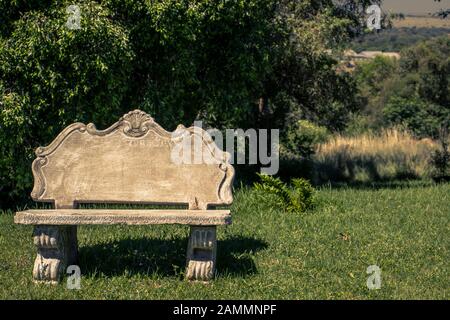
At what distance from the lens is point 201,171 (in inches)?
265

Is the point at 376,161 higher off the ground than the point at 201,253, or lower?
lower

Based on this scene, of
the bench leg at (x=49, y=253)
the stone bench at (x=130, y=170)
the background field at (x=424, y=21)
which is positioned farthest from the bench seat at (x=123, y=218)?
the background field at (x=424, y=21)

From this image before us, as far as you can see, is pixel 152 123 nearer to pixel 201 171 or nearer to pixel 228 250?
pixel 201 171

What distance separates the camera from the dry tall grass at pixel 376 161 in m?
17.1

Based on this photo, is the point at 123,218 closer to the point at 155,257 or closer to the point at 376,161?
the point at 155,257

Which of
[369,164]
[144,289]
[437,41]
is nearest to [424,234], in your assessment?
[144,289]

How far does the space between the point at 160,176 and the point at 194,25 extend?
18.8 ft

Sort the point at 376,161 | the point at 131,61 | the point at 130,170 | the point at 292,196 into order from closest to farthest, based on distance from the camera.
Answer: the point at 130,170 → the point at 292,196 → the point at 131,61 → the point at 376,161

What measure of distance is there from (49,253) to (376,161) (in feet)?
40.3

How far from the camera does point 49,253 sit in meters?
6.39

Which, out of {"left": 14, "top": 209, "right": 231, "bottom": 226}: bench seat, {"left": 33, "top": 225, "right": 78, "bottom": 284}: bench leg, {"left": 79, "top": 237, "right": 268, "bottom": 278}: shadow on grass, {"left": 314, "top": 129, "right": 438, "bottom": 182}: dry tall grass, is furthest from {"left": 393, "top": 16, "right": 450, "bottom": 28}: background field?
{"left": 33, "top": 225, "right": 78, "bottom": 284}: bench leg

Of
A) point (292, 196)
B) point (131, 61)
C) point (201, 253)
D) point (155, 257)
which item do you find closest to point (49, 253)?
point (155, 257)

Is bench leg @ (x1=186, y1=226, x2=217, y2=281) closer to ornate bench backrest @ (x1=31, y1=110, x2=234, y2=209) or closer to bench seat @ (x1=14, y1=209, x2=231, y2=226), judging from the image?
bench seat @ (x1=14, y1=209, x2=231, y2=226)

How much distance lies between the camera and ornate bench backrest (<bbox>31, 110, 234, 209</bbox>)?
6734 millimetres
